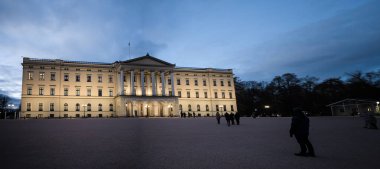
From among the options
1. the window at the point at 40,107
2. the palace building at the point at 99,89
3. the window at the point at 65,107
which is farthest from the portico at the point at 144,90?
the window at the point at 40,107

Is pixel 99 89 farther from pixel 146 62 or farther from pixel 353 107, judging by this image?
pixel 353 107

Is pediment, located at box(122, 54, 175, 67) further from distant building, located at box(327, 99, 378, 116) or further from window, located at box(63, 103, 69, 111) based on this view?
distant building, located at box(327, 99, 378, 116)

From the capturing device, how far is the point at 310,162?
552cm

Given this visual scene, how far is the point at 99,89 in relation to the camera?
56125 millimetres

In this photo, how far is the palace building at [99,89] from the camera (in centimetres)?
5091

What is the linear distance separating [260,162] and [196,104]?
2326 inches

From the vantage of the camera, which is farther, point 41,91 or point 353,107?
point 41,91

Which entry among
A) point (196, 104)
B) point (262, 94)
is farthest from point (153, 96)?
point (262, 94)

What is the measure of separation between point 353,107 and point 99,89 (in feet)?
168

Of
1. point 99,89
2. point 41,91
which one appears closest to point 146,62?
point 99,89

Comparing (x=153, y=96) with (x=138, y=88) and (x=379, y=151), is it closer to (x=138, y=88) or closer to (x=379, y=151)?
(x=138, y=88)

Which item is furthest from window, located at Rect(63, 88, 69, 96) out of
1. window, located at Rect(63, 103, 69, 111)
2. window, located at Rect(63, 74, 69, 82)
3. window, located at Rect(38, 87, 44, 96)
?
window, located at Rect(38, 87, 44, 96)

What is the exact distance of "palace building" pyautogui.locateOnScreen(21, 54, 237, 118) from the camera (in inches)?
2004

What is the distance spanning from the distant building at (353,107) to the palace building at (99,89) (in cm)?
3233
